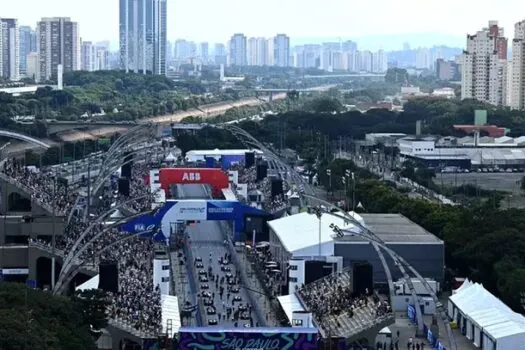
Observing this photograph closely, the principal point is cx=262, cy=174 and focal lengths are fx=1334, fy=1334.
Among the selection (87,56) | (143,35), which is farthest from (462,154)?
(87,56)

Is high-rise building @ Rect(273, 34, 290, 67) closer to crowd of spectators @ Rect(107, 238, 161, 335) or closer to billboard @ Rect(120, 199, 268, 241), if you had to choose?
billboard @ Rect(120, 199, 268, 241)

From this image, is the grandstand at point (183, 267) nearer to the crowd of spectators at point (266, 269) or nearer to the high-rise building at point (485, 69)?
the crowd of spectators at point (266, 269)

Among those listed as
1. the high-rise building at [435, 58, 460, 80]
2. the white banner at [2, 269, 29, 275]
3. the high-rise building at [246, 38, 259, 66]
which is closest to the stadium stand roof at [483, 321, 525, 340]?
the white banner at [2, 269, 29, 275]

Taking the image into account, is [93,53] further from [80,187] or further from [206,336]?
[206,336]

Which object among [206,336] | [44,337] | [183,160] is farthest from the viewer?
[183,160]

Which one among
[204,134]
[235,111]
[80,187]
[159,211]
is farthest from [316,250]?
[235,111]

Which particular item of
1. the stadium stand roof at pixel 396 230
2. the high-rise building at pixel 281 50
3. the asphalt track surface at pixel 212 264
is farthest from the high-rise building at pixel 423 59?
the stadium stand roof at pixel 396 230
